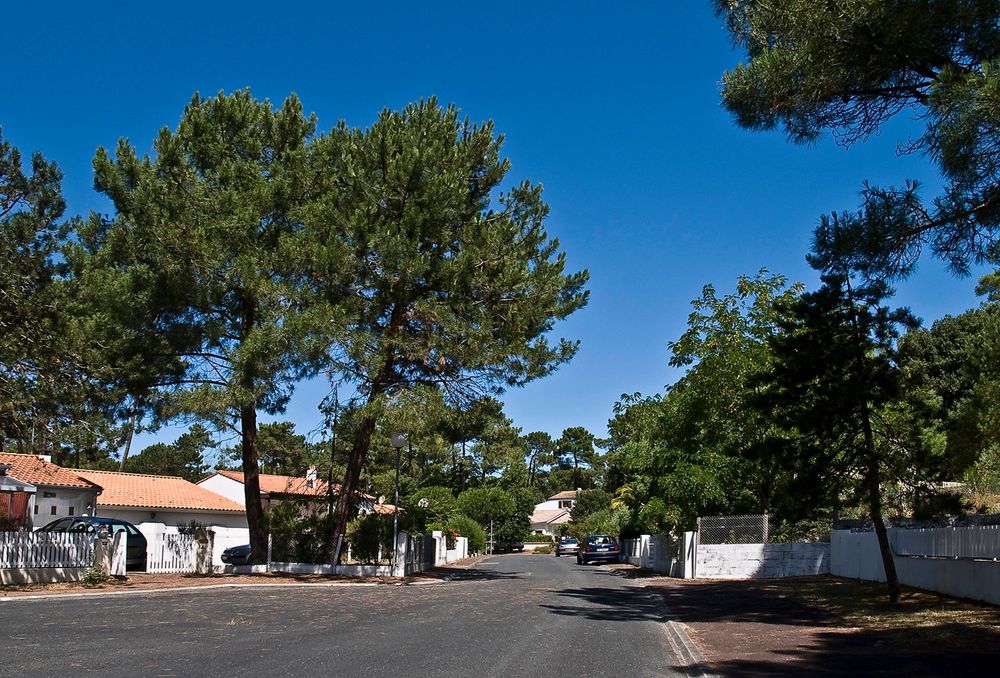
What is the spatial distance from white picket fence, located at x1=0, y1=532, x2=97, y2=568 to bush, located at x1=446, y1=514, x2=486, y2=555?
81.0 feet

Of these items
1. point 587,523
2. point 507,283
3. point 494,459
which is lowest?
point 587,523

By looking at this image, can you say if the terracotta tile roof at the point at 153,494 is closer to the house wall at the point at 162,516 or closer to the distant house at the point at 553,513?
the house wall at the point at 162,516

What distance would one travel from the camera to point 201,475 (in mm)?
97688

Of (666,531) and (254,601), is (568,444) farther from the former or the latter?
(254,601)

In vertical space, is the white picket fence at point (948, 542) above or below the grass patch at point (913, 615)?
above

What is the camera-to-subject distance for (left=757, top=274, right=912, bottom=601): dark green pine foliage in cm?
1647

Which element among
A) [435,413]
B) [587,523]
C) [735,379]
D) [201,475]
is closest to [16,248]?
[435,413]

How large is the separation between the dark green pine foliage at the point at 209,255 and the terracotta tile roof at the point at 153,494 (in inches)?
876

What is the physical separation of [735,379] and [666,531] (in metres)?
7.40

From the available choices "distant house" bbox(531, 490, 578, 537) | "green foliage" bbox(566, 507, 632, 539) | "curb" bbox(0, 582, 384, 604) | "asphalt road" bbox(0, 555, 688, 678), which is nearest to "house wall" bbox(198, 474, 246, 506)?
"green foliage" bbox(566, 507, 632, 539)

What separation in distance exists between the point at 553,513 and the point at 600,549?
2761 inches

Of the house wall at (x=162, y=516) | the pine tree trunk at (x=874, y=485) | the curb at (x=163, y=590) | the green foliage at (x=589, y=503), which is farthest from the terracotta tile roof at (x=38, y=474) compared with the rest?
the green foliage at (x=589, y=503)

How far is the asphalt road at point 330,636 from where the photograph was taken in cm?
940

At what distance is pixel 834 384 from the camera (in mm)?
16562
